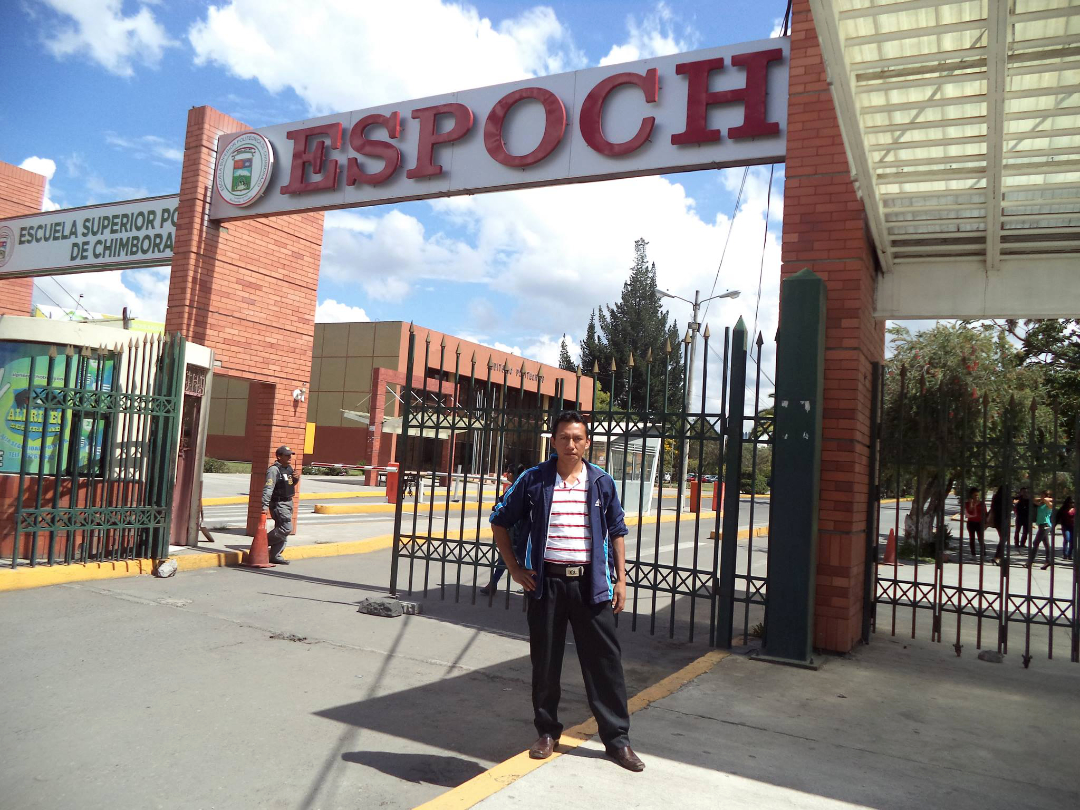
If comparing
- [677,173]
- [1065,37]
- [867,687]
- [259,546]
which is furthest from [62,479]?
[1065,37]

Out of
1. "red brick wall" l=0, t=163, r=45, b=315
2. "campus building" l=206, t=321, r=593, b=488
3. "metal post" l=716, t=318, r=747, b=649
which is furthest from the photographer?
"campus building" l=206, t=321, r=593, b=488

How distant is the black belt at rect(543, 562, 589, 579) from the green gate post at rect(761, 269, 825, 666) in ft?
9.29

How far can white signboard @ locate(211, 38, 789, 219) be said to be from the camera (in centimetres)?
902

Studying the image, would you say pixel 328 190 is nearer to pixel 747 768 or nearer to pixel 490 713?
pixel 490 713

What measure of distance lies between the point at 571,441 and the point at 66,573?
7.44 meters

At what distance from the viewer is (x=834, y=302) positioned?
7.02m

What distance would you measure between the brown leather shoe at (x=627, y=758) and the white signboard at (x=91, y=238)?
12615mm

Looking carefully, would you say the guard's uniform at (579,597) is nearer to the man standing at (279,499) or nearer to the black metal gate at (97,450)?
the black metal gate at (97,450)

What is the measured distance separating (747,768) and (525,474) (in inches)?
75.3

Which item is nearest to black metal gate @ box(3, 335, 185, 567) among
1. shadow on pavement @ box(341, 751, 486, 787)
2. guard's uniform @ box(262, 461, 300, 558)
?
guard's uniform @ box(262, 461, 300, 558)

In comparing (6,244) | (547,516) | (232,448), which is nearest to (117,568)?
(547,516)

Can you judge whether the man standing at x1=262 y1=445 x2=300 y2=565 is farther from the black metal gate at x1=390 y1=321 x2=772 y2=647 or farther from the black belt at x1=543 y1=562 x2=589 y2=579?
the black belt at x1=543 y1=562 x2=589 y2=579

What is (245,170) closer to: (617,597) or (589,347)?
(617,597)

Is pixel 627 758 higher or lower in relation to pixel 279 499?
lower
